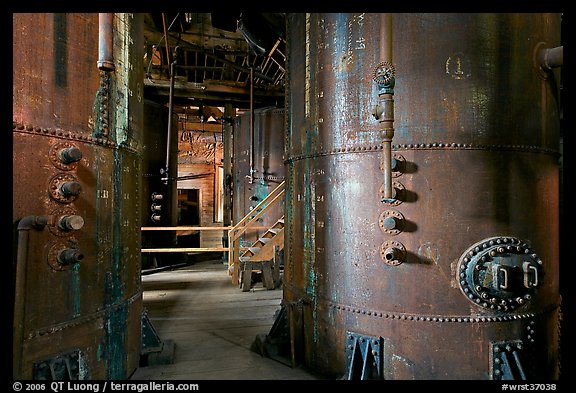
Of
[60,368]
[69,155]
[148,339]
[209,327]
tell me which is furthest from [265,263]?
[69,155]

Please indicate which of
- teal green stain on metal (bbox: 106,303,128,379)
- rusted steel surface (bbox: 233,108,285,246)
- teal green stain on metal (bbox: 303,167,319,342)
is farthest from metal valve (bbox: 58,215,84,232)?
rusted steel surface (bbox: 233,108,285,246)

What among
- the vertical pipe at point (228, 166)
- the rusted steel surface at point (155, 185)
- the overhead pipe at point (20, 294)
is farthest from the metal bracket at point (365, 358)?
the vertical pipe at point (228, 166)

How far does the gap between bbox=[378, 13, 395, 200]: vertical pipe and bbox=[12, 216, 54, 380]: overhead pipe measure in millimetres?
3112

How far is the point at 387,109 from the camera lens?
9.64ft

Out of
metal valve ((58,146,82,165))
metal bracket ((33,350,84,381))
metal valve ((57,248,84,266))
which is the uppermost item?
metal valve ((58,146,82,165))

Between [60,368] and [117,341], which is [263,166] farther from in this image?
[60,368]

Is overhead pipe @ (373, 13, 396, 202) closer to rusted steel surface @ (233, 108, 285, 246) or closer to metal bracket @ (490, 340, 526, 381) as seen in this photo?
metal bracket @ (490, 340, 526, 381)

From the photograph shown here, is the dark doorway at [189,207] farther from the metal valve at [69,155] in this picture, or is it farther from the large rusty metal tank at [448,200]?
the large rusty metal tank at [448,200]

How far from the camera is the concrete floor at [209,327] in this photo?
3896 millimetres

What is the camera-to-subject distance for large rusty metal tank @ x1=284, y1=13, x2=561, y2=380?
10.4 feet

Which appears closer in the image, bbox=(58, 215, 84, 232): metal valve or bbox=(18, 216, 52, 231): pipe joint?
bbox=(18, 216, 52, 231): pipe joint

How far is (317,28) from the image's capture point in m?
3.89

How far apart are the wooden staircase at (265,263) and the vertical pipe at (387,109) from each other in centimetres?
530
